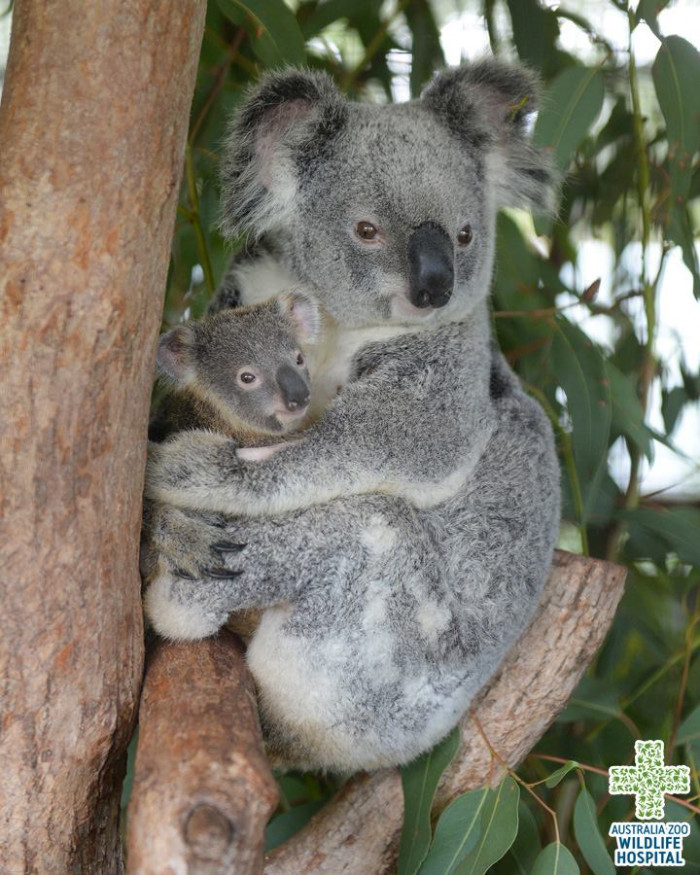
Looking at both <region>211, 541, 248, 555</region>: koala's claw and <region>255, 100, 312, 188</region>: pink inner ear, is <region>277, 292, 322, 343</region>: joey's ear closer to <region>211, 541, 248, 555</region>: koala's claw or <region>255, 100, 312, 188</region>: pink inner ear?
<region>255, 100, 312, 188</region>: pink inner ear

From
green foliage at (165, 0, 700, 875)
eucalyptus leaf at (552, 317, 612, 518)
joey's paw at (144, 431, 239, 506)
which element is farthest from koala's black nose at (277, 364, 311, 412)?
eucalyptus leaf at (552, 317, 612, 518)

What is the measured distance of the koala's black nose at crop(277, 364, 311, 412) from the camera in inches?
81.6

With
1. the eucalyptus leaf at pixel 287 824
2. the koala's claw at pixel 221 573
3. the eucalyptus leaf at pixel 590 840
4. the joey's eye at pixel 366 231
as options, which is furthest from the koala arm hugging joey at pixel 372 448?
the eucalyptus leaf at pixel 287 824

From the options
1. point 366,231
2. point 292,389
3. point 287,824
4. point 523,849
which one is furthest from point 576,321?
point 287,824

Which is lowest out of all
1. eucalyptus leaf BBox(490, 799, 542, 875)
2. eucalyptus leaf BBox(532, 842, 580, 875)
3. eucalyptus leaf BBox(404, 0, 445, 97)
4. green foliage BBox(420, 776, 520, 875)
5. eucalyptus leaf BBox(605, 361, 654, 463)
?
eucalyptus leaf BBox(490, 799, 542, 875)

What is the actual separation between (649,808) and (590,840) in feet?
1.06

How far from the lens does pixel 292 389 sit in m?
2.08

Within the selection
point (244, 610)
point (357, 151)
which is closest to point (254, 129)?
point (357, 151)

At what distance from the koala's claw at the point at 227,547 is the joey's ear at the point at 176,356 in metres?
0.41

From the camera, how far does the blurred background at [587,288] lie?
2566mm

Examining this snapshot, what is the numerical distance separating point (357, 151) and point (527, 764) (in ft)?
6.80

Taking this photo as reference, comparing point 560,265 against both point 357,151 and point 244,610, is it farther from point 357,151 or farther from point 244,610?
point 244,610

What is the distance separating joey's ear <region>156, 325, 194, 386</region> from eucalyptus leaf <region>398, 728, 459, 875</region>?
40.4 inches

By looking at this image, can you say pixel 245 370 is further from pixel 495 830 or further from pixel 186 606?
pixel 495 830
